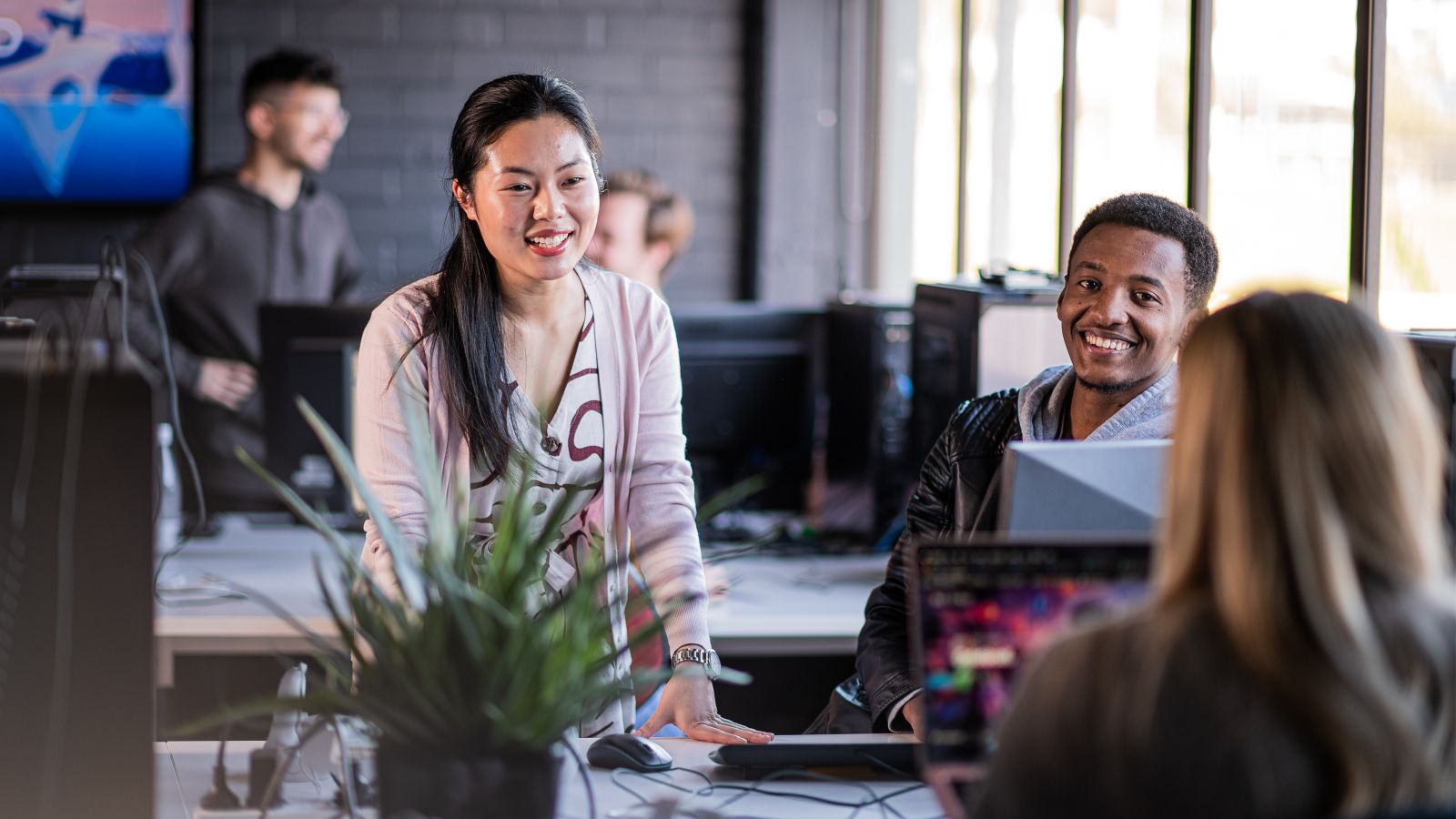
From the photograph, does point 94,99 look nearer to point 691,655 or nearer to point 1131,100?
point 1131,100

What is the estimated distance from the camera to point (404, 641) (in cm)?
113

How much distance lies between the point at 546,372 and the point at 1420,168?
4.32 ft

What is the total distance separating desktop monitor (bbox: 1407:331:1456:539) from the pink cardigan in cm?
82

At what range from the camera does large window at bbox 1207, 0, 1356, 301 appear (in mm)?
2350

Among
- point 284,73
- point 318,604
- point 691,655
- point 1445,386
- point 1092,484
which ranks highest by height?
point 284,73

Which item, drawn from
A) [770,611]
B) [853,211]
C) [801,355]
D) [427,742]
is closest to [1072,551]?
[427,742]

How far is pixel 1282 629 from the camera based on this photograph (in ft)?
2.89

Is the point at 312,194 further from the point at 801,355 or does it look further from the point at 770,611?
the point at 770,611

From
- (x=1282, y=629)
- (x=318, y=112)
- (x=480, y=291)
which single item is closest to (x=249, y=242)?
(x=318, y=112)

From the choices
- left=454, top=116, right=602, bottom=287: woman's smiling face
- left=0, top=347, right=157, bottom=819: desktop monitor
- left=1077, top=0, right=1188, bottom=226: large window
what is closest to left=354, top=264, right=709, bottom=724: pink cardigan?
left=454, top=116, right=602, bottom=287: woman's smiling face

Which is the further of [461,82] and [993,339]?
[461,82]

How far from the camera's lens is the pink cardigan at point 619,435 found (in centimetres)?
176

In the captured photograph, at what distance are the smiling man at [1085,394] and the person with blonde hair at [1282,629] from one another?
85cm

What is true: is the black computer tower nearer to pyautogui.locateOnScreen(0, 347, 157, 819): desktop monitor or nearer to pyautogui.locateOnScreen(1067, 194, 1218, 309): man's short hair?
pyautogui.locateOnScreen(1067, 194, 1218, 309): man's short hair
